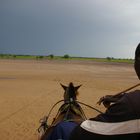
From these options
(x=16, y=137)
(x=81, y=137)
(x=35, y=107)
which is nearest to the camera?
(x=81, y=137)

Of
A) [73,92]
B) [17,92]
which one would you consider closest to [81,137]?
[73,92]

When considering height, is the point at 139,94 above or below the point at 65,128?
above

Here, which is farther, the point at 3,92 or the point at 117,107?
the point at 3,92

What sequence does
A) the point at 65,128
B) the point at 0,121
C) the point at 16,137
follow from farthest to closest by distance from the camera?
the point at 0,121 → the point at 16,137 → the point at 65,128

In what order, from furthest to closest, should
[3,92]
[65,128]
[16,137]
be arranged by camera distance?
[3,92]
[16,137]
[65,128]

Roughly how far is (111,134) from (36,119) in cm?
860

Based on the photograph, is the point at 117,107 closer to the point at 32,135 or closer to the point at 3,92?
the point at 32,135

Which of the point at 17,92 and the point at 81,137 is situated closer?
the point at 81,137

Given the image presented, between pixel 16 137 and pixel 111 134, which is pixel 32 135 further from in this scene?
pixel 111 134

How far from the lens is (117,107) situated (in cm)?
197

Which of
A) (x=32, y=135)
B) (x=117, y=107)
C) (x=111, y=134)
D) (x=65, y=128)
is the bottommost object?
(x=32, y=135)

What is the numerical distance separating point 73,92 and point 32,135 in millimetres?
3431

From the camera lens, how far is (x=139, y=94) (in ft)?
6.72

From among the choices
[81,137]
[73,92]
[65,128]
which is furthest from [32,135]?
[81,137]
